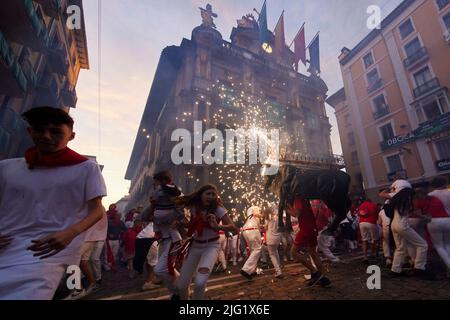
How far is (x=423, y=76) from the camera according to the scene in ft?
67.2

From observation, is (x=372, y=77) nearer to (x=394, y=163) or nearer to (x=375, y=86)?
Answer: (x=375, y=86)

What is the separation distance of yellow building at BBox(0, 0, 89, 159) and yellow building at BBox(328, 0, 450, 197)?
79.8 ft

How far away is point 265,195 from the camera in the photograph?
17578 millimetres

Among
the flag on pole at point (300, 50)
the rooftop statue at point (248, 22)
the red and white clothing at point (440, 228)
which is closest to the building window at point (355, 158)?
the flag on pole at point (300, 50)

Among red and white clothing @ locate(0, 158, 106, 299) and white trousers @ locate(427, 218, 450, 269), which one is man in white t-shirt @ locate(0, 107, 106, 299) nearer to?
red and white clothing @ locate(0, 158, 106, 299)

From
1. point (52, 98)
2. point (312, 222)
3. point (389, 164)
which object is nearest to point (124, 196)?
point (52, 98)

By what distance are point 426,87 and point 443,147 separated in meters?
5.61

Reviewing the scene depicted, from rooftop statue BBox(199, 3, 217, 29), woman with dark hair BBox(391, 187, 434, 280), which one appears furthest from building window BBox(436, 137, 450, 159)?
rooftop statue BBox(199, 3, 217, 29)

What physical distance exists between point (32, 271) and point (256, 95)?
72.5 ft

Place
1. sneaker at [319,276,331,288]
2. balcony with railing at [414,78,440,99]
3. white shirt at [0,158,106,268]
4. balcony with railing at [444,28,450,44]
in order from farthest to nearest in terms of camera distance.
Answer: balcony with railing at [414,78,440,99] < balcony with railing at [444,28,450,44] < sneaker at [319,276,331,288] < white shirt at [0,158,106,268]

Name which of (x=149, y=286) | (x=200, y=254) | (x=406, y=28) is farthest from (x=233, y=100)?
(x=406, y=28)

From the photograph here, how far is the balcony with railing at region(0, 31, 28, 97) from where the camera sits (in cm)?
912

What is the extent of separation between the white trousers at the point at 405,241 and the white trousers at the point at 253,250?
3016mm

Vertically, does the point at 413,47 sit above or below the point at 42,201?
above
